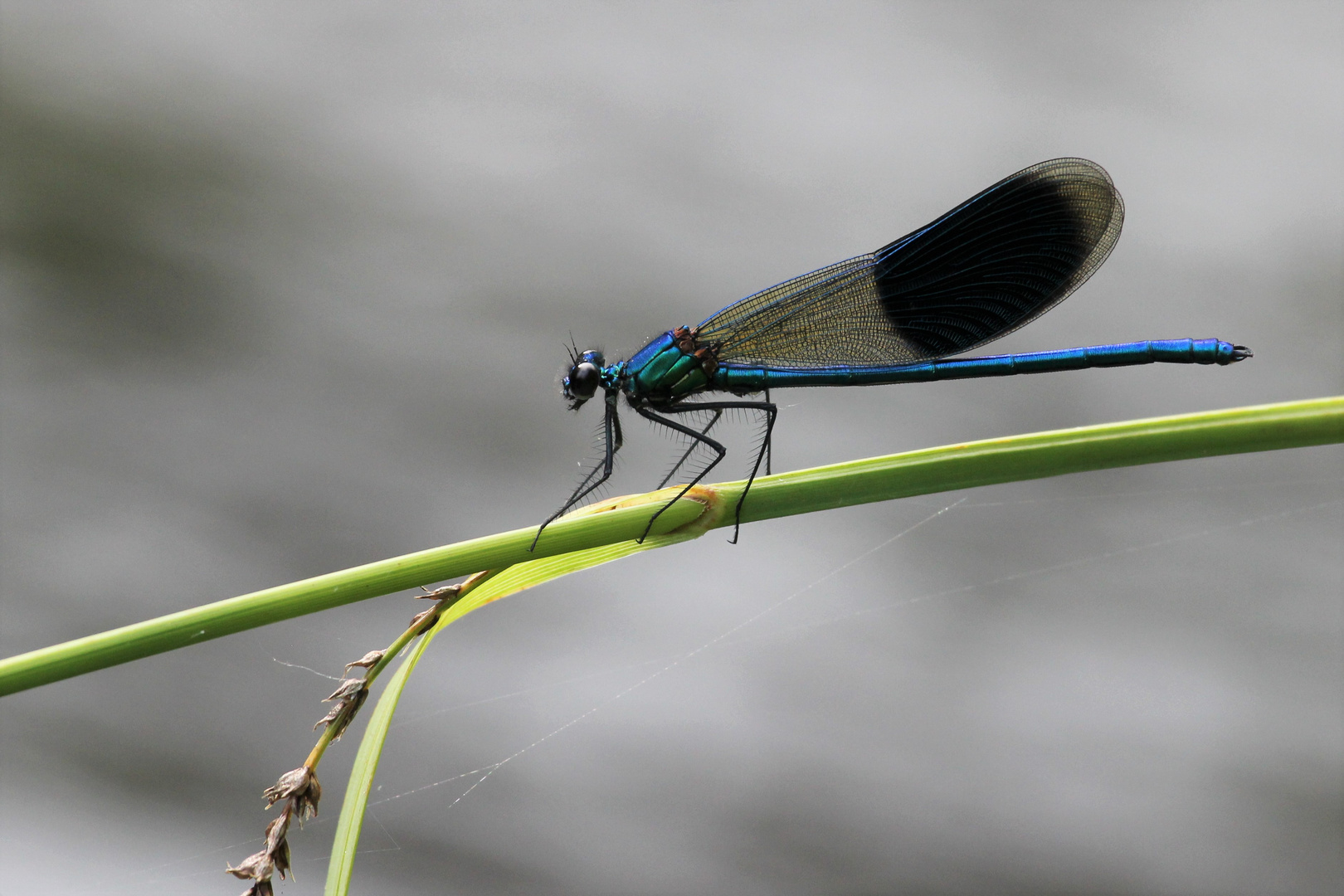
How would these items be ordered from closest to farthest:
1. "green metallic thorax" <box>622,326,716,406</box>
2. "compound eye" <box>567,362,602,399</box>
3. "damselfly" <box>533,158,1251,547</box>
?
1. "damselfly" <box>533,158,1251,547</box>
2. "compound eye" <box>567,362,602,399</box>
3. "green metallic thorax" <box>622,326,716,406</box>

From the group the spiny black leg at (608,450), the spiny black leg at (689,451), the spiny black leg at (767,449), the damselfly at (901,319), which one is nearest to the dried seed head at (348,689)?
the spiny black leg at (608,450)

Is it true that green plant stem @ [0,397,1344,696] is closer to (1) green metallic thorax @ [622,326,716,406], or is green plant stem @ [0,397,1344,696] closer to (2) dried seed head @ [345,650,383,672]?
(2) dried seed head @ [345,650,383,672]

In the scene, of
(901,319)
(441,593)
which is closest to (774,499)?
(441,593)

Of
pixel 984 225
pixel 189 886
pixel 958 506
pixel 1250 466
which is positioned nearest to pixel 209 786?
pixel 189 886

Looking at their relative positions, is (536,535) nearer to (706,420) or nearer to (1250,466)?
(706,420)

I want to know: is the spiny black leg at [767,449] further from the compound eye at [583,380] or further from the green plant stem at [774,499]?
the green plant stem at [774,499]

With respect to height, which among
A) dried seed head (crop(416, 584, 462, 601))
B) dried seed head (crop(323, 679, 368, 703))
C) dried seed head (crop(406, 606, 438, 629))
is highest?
dried seed head (crop(416, 584, 462, 601))

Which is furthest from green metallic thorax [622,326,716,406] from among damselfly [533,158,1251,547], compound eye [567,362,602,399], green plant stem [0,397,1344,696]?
green plant stem [0,397,1344,696]

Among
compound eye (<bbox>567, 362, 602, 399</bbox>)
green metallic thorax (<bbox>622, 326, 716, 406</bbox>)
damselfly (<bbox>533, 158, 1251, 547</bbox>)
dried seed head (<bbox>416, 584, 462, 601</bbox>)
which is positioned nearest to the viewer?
dried seed head (<bbox>416, 584, 462, 601</bbox>)
